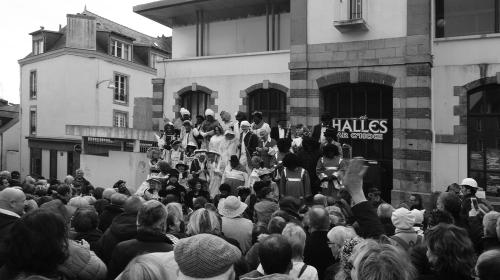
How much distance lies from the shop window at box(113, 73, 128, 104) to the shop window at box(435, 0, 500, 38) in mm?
26423

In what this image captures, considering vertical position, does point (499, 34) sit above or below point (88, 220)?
above

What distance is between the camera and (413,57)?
14102 millimetres

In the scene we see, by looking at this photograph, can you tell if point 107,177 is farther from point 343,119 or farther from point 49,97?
point 49,97

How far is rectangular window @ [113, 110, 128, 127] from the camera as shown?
3672cm

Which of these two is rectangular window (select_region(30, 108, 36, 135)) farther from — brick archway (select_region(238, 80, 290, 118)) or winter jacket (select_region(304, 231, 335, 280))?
winter jacket (select_region(304, 231, 335, 280))

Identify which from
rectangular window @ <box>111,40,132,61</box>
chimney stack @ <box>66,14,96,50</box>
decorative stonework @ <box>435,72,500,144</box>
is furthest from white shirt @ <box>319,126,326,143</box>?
rectangular window @ <box>111,40,132,61</box>

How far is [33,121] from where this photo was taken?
3719 cm

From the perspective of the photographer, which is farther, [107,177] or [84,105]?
[84,105]

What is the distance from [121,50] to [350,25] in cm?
2637

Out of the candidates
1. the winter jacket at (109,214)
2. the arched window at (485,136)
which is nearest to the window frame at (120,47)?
the arched window at (485,136)

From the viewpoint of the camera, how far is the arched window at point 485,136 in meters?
13.9

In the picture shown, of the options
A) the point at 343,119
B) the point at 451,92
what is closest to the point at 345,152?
the point at 343,119

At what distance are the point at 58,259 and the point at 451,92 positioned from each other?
13.6m

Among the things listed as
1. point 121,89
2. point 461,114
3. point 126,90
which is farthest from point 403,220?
point 126,90
